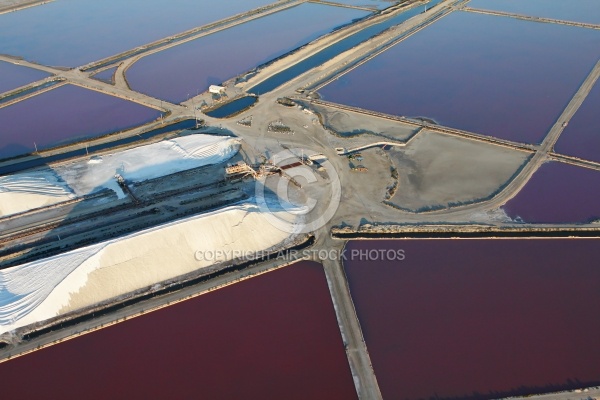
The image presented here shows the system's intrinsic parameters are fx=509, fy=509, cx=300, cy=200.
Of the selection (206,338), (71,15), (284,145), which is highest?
(71,15)

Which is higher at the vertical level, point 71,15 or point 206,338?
point 71,15

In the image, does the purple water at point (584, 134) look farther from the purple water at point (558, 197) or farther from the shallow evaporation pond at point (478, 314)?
the shallow evaporation pond at point (478, 314)

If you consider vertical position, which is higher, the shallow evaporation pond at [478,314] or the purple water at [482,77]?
the purple water at [482,77]

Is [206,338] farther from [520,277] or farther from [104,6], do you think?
[104,6]

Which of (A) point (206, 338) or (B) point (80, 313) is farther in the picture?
(B) point (80, 313)

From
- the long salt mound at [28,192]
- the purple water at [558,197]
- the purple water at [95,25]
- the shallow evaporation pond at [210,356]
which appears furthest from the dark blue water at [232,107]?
the purple water at [558,197]

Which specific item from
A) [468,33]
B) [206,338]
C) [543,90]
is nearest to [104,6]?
[468,33]

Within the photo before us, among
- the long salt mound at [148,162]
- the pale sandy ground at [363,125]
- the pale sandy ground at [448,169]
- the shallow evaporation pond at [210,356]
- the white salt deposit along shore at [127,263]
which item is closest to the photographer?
the shallow evaporation pond at [210,356]

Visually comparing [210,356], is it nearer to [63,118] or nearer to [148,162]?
[148,162]
